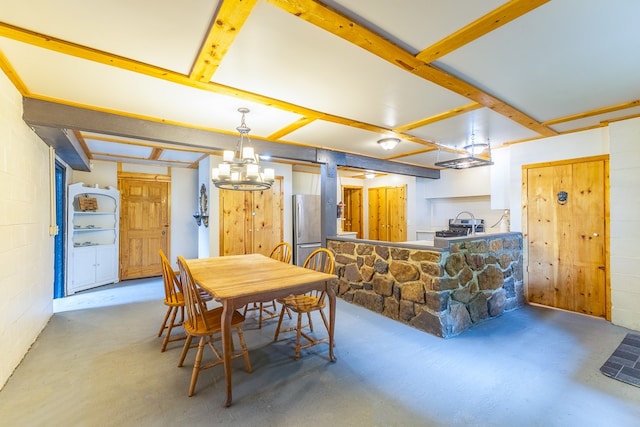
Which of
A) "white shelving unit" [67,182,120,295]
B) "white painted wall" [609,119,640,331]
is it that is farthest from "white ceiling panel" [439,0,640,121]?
"white shelving unit" [67,182,120,295]

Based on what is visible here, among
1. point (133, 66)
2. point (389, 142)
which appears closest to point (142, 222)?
point (133, 66)

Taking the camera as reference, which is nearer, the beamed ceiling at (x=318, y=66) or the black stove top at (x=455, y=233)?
the beamed ceiling at (x=318, y=66)

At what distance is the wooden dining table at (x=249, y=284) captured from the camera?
1.89 m

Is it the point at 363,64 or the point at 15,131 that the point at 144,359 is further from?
the point at 363,64

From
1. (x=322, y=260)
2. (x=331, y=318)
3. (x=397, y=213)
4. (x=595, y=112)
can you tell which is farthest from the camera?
(x=397, y=213)

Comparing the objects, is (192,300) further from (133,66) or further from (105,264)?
(105,264)

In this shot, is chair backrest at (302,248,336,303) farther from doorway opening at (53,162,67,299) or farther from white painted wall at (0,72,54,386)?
doorway opening at (53,162,67,299)

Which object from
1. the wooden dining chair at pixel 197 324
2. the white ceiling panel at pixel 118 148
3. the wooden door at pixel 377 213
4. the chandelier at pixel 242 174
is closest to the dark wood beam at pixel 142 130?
the white ceiling panel at pixel 118 148

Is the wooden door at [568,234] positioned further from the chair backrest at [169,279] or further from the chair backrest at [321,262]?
the chair backrest at [169,279]

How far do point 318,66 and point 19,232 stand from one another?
2.76 metres

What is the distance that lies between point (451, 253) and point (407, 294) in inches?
25.9

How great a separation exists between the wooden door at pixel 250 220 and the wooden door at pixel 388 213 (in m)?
2.77

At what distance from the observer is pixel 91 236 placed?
201 inches

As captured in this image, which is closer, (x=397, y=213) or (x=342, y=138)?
(x=342, y=138)
